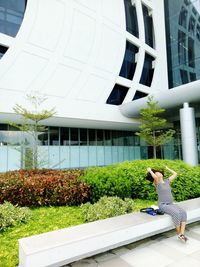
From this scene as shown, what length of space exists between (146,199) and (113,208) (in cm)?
259

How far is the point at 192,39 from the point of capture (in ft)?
75.5

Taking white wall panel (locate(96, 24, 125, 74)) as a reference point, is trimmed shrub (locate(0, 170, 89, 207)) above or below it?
below

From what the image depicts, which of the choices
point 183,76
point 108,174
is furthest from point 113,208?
point 183,76

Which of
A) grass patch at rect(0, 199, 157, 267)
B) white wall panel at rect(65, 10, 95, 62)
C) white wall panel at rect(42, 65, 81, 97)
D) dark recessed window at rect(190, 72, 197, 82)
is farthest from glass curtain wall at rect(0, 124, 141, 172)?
grass patch at rect(0, 199, 157, 267)

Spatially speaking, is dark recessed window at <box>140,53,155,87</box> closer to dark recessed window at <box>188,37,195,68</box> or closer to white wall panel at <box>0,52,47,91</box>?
dark recessed window at <box>188,37,195,68</box>

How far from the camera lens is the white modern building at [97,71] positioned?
15930mm

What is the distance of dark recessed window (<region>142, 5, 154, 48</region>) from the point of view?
2548 cm

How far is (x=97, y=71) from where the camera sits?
1920 centimetres

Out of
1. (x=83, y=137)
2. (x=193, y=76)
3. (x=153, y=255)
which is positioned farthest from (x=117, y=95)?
(x=153, y=255)

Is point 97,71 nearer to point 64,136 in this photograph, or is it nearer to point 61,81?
point 61,81

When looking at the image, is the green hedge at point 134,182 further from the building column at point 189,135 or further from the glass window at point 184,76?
the glass window at point 184,76

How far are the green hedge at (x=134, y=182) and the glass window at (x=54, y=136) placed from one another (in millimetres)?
12567

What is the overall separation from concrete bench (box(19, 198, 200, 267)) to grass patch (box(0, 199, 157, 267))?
74cm

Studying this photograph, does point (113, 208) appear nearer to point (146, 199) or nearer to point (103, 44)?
point (146, 199)
